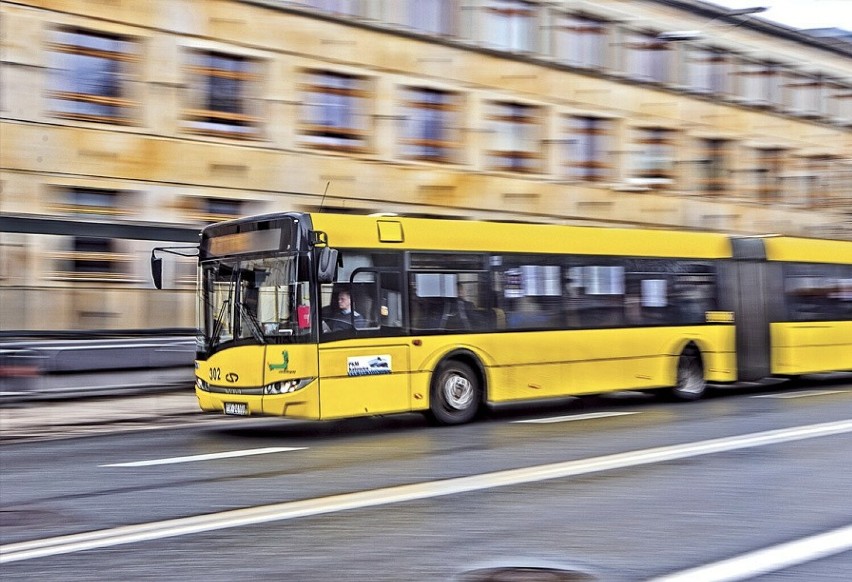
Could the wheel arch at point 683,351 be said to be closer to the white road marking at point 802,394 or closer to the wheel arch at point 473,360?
the white road marking at point 802,394

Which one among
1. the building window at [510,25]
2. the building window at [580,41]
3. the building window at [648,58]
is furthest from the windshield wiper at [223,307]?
the building window at [648,58]

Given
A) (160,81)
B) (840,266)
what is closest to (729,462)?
(840,266)

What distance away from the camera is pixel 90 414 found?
16.0 meters

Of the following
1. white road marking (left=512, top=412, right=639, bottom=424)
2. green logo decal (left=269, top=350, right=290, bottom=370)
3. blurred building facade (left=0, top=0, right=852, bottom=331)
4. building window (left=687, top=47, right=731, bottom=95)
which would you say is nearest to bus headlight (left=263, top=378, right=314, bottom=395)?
green logo decal (left=269, top=350, right=290, bottom=370)

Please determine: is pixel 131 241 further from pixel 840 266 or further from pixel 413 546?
pixel 413 546

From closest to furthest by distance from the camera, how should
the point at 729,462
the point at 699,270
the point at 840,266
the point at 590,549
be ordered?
the point at 590,549 → the point at 729,462 → the point at 699,270 → the point at 840,266

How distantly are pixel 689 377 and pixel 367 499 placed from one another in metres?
10.6

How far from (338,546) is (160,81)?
18158mm

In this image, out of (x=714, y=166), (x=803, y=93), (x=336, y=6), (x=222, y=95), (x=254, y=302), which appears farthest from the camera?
(x=803, y=93)

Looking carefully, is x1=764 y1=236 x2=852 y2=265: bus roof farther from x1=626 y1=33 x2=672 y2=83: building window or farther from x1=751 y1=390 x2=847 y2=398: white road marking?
x1=626 y1=33 x2=672 y2=83: building window

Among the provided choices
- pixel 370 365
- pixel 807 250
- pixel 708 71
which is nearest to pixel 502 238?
pixel 370 365

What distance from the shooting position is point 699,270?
18.0 meters

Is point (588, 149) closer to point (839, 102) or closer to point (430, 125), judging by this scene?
point (430, 125)

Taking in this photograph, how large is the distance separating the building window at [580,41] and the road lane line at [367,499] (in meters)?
21.8
